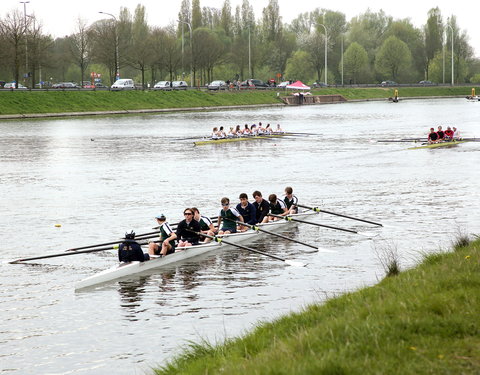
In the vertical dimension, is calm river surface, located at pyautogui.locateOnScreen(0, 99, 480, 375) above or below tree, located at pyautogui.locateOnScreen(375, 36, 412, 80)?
below

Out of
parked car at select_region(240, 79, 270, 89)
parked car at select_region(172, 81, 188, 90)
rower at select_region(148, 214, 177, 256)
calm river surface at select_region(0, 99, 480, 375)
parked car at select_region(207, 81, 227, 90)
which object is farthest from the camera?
parked car at select_region(240, 79, 270, 89)

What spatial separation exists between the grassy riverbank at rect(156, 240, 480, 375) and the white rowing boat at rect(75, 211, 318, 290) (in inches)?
267

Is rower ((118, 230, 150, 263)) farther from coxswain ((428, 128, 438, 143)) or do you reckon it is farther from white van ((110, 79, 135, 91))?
white van ((110, 79, 135, 91))

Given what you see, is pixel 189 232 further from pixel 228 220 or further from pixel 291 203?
pixel 291 203

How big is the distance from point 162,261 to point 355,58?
468ft

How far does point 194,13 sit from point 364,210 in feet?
431

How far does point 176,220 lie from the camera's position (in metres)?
26.5

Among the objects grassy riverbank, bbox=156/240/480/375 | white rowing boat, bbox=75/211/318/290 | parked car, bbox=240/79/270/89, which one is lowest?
white rowing boat, bbox=75/211/318/290

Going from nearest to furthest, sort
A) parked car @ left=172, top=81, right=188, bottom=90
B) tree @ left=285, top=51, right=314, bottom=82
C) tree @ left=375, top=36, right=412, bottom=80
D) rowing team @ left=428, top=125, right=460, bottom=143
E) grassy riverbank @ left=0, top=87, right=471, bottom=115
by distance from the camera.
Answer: rowing team @ left=428, top=125, right=460, bottom=143, grassy riverbank @ left=0, top=87, right=471, bottom=115, parked car @ left=172, top=81, right=188, bottom=90, tree @ left=285, top=51, right=314, bottom=82, tree @ left=375, top=36, right=412, bottom=80

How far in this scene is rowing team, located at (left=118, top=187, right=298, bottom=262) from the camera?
62.8ft

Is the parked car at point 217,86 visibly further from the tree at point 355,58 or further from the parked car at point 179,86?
the tree at point 355,58

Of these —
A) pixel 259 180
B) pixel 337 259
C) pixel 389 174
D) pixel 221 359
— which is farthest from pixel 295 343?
pixel 389 174

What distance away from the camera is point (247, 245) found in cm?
2281

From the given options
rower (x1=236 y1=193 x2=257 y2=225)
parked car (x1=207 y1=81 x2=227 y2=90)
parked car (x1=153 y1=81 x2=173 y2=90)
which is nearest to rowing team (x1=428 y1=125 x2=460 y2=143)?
rower (x1=236 y1=193 x2=257 y2=225)
